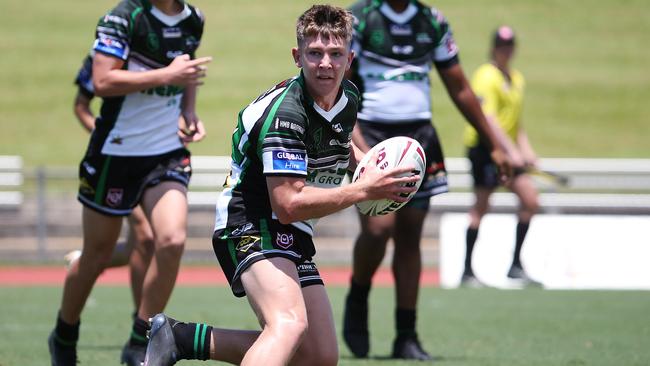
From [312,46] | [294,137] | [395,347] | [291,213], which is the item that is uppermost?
[312,46]

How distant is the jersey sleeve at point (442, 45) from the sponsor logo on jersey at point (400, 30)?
0.19 meters

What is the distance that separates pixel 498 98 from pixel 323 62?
790 centimetres

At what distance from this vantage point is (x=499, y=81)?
12.3 meters

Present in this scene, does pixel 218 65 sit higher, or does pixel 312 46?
pixel 312 46

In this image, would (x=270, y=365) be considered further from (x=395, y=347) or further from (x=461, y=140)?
(x=461, y=140)

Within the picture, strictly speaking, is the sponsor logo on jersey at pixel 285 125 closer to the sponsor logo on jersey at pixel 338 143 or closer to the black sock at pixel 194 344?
the sponsor logo on jersey at pixel 338 143

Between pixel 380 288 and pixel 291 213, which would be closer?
pixel 291 213

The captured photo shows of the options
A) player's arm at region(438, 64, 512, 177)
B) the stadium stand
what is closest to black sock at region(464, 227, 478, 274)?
player's arm at region(438, 64, 512, 177)

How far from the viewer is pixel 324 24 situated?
4699 mm

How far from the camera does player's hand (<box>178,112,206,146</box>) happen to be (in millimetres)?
6672

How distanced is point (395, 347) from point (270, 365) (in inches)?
117

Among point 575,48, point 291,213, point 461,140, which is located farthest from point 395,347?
point 575,48

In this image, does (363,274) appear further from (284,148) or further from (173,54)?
(284,148)

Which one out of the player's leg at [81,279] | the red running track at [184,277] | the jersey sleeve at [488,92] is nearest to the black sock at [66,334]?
the player's leg at [81,279]
